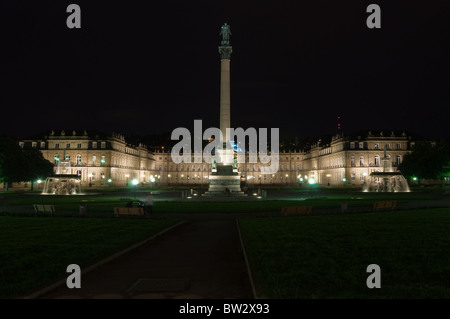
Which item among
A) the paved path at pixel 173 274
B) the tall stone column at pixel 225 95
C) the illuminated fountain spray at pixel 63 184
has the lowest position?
the paved path at pixel 173 274

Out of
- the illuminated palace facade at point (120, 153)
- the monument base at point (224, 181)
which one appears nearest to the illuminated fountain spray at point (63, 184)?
the monument base at point (224, 181)

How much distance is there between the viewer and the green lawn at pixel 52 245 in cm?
1114

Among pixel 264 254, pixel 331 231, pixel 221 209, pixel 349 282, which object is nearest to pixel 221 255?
pixel 264 254

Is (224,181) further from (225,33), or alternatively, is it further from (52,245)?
(52,245)

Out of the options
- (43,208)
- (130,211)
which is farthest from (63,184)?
(130,211)

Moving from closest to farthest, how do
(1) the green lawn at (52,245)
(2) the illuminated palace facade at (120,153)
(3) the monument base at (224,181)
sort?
(1) the green lawn at (52,245) < (3) the monument base at (224,181) < (2) the illuminated palace facade at (120,153)

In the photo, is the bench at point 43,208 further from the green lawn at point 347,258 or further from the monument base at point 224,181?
the monument base at point 224,181

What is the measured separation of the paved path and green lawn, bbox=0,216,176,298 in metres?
0.79

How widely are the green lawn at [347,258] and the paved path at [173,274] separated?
27.8 inches

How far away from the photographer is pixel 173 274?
12.1 metres

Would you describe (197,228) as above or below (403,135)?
below

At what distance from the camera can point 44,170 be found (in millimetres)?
95500
